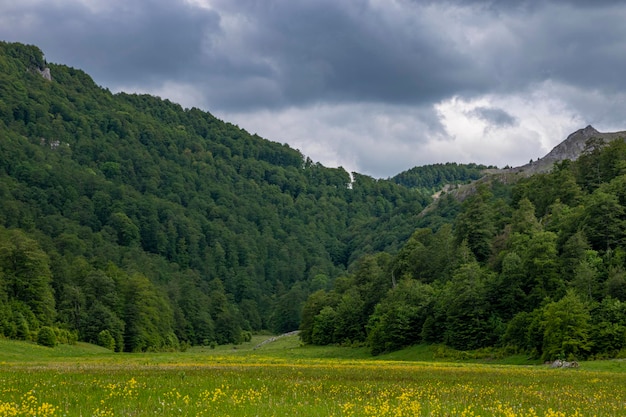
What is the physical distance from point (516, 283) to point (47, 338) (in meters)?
73.0

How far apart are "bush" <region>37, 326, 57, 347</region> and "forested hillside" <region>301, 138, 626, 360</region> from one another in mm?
52782

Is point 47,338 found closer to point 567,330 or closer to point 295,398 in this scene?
point 567,330

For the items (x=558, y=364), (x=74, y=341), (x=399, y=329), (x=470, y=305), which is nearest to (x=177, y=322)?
(x=74, y=341)

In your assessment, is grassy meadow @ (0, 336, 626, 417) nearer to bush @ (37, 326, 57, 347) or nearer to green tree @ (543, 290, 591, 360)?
green tree @ (543, 290, 591, 360)

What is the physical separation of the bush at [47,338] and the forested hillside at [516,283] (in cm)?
5278

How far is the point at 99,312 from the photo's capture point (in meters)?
137

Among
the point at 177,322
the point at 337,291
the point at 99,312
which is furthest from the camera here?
the point at 177,322

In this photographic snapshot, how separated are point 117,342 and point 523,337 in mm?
89608

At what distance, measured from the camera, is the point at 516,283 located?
95750 millimetres

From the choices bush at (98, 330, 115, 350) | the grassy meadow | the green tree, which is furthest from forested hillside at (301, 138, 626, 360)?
bush at (98, 330, 115, 350)

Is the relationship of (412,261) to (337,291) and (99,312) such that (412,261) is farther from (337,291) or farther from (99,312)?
(99,312)

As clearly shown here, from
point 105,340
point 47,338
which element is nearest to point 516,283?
point 47,338

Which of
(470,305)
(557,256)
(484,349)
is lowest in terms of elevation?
(484,349)

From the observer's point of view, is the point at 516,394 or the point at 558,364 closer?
the point at 516,394
